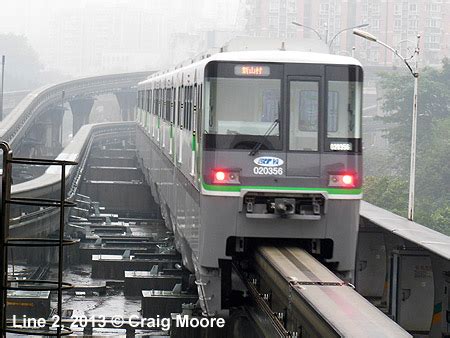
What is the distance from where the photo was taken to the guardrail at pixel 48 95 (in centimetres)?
5897

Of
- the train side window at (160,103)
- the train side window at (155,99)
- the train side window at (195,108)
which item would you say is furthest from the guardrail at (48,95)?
the train side window at (195,108)

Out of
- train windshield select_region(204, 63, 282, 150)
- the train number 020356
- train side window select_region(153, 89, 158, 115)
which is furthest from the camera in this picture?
train side window select_region(153, 89, 158, 115)

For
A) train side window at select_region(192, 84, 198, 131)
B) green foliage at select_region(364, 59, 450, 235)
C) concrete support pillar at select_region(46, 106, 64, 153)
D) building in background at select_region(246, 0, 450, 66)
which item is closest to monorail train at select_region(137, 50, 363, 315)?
train side window at select_region(192, 84, 198, 131)

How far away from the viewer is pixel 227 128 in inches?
554

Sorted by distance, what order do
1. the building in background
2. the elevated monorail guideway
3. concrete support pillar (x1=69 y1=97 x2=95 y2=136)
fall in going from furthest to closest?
the building in background
concrete support pillar (x1=69 y1=97 x2=95 y2=136)
the elevated monorail guideway

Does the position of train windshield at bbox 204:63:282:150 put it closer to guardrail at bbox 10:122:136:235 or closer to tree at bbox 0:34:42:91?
guardrail at bbox 10:122:136:235

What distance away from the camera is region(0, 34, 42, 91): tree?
598ft

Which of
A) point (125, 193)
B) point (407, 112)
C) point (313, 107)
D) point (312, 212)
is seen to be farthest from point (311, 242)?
point (407, 112)

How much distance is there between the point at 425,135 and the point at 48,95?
26167 mm

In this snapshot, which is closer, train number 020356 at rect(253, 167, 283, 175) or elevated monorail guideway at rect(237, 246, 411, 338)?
elevated monorail guideway at rect(237, 246, 411, 338)

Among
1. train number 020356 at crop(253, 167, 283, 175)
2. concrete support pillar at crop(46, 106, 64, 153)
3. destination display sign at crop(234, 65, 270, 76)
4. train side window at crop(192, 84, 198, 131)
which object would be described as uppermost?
destination display sign at crop(234, 65, 270, 76)

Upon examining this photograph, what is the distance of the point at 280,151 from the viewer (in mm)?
13977

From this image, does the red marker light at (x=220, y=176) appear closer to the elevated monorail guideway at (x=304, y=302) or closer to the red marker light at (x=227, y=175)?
the red marker light at (x=227, y=175)

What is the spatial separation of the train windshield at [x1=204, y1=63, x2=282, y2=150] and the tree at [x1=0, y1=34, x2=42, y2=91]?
541ft
